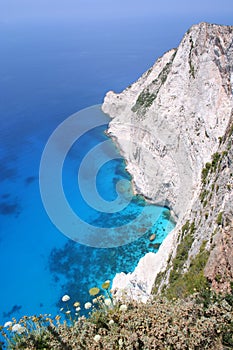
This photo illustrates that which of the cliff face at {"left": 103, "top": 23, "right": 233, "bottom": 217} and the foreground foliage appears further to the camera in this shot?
the cliff face at {"left": 103, "top": 23, "right": 233, "bottom": 217}

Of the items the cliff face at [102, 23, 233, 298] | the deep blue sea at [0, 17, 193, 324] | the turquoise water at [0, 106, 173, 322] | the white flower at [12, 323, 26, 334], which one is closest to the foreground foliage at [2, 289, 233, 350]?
the white flower at [12, 323, 26, 334]

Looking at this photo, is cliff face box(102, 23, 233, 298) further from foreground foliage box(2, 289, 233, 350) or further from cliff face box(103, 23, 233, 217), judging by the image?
foreground foliage box(2, 289, 233, 350)

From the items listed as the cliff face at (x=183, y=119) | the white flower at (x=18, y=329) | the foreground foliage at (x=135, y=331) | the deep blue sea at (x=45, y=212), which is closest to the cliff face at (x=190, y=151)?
the cliff face at (x=183, y=119)

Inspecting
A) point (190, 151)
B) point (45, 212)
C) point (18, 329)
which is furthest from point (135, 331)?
point (45, 212)

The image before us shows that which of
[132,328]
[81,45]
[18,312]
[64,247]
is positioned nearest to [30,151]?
[64,247]

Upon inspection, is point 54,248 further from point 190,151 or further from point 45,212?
point 190,151
